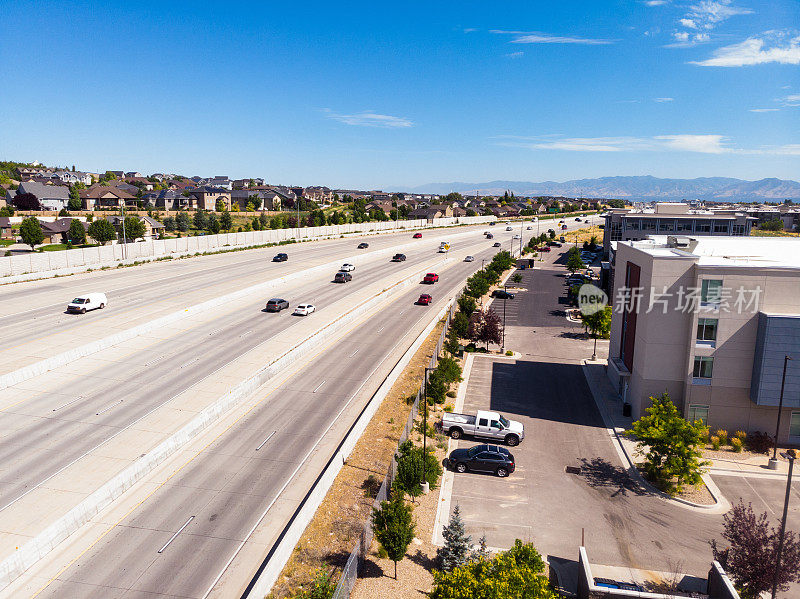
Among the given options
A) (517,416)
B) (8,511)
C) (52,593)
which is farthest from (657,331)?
(8,511)

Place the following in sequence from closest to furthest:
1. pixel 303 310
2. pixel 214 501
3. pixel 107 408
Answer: pixel 214 501
pixel 107 408
pixel 303 310

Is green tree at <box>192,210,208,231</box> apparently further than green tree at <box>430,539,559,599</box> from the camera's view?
Yes

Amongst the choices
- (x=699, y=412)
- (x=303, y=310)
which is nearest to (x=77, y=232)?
(x=303, y=310)

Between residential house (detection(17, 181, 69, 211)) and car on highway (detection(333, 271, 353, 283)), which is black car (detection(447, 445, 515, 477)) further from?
residential house (detection(17, 181, 69, 211))

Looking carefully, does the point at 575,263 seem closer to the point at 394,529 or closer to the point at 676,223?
the point at 676,223

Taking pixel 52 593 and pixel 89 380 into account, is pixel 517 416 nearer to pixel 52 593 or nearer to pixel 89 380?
pixel 52 593

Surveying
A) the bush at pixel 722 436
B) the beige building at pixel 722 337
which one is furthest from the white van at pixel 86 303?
the bush at pixel 722 436

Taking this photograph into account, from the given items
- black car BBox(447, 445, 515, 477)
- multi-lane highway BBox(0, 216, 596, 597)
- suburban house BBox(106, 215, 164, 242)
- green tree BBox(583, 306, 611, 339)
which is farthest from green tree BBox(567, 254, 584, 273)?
suburban house BBox(106, 215, 164, 242)
